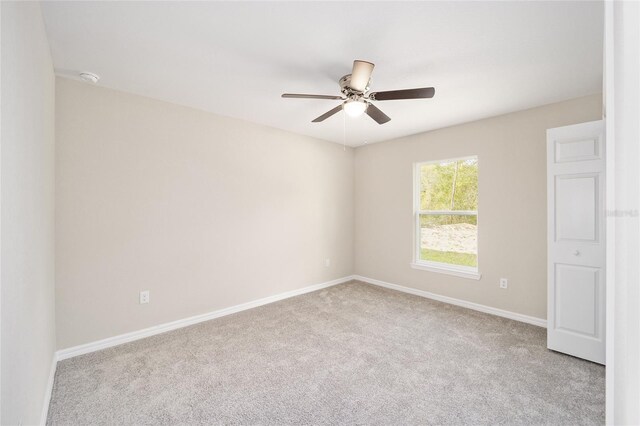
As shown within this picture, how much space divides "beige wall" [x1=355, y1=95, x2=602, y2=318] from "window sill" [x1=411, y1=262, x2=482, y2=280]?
0.20ft

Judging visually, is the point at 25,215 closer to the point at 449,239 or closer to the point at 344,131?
the point at 344,131

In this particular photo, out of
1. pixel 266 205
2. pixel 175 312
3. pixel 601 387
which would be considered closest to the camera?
pixel 601 387

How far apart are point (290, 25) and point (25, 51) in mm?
1389

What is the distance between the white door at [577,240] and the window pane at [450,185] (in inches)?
48.4

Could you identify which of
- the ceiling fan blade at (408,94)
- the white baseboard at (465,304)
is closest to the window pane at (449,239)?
the white baseboard at (465,304)

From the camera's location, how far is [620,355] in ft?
2.28

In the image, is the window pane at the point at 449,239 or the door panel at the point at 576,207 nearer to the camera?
the door panel at the point at 576,207

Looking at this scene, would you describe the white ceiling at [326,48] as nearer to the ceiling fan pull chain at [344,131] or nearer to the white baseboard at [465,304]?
the ceiling fan pull chain at [344,131]

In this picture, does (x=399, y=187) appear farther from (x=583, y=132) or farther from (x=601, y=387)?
(x=601, y=387)

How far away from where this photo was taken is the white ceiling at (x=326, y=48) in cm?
173

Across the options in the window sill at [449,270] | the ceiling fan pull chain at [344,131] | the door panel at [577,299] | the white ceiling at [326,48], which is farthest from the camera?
the window sill at [449,270]

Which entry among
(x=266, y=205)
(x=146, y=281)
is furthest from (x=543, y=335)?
(x=146, y=281)

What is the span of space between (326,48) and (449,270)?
10.8 ft

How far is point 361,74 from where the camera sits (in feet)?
6.53
